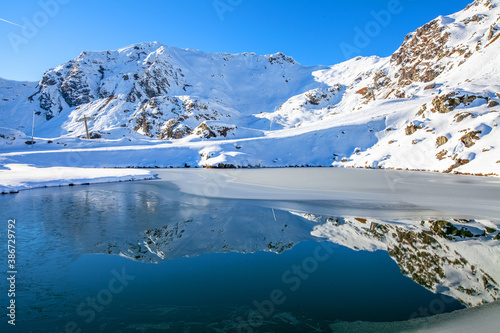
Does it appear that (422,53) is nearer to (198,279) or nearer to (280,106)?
(280,106)

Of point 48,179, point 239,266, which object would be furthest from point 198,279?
point 48,179

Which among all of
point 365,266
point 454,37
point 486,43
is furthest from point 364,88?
point 365,266

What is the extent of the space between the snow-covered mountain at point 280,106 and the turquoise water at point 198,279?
1012 inches

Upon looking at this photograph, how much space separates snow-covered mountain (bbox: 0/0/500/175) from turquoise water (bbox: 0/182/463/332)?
25.7 meters

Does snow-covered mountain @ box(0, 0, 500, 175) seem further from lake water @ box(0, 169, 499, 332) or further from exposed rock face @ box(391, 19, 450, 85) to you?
lake water @ box(0, 169, 499, 332)

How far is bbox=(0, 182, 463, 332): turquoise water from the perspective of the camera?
457cm

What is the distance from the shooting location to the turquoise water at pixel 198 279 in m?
4.57

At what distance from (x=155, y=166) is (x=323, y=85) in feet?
319

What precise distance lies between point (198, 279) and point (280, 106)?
107 m

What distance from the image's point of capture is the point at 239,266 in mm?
6793

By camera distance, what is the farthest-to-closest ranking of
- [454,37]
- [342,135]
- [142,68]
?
1. [142,68]
2. [454,37]
3. [342,135]

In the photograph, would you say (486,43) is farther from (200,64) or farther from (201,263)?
(200,64)

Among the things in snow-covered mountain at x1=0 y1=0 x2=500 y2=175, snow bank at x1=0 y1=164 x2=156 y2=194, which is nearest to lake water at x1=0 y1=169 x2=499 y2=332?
snow bank at x1=0 y1=164 x2=156 y2=194

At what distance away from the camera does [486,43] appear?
62.2 m
